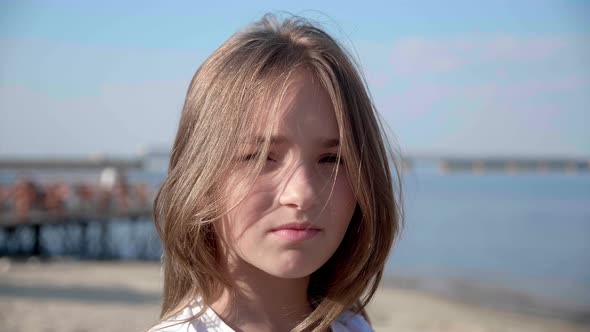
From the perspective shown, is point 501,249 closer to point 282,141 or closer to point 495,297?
point 495,297

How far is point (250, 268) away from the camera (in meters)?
1.49

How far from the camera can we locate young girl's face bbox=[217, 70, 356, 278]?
53.1 inches

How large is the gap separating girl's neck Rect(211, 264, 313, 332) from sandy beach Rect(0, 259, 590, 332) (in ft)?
25.3

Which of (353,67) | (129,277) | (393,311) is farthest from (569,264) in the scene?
(353,67)

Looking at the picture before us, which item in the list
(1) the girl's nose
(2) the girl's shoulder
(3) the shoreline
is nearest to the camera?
(1) the girl's nose

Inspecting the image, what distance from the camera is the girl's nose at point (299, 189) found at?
4.38 feet

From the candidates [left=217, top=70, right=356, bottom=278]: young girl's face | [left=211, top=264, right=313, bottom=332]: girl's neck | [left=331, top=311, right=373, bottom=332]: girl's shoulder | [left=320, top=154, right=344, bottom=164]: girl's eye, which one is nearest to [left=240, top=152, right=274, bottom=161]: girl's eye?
[left=217, top=70, right=356, bottom=278]: young girl's face

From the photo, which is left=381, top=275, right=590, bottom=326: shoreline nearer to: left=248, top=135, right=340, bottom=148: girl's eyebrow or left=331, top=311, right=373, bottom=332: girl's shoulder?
left=331, top=311, right=373, bottom=332: girl's shoulder

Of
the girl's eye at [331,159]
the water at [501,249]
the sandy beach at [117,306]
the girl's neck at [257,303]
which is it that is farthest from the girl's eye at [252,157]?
the water at [501,249]

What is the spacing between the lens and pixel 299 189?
1.34 metres

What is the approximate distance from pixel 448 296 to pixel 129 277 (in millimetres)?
7930

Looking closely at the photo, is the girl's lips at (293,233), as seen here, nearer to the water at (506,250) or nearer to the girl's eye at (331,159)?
the girl's eye at (331,159)

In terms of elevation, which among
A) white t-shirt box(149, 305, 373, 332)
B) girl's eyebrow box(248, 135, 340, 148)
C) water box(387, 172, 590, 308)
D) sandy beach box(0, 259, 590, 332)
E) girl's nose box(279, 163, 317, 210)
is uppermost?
girl's eyebrow box(248, 135, 340, 148)

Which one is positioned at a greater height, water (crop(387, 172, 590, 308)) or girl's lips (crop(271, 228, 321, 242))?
girl's lips (crop(271, 228, 321, 242))
